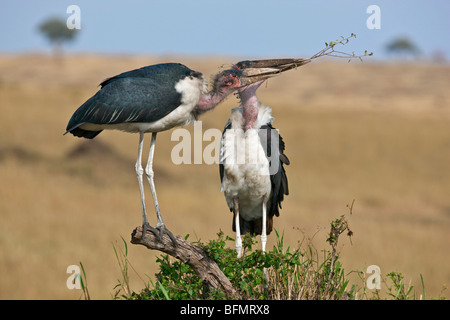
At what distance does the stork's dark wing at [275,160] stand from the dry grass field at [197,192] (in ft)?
1.73

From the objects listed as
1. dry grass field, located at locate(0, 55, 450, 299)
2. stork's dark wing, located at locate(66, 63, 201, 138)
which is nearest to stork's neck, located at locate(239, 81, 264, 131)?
stork's dark wing, located at locate(66, 63, 201, 138)

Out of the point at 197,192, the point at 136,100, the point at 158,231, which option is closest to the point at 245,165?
the point at 158,231

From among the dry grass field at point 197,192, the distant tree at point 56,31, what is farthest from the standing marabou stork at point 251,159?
the distant tree at point 56,31

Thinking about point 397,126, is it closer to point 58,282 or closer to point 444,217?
point 444,217

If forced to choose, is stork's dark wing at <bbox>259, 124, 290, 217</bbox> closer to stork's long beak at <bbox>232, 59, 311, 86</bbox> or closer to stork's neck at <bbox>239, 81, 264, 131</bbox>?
stork's neck at <bbox>239, 81, 264, 131</bbox>

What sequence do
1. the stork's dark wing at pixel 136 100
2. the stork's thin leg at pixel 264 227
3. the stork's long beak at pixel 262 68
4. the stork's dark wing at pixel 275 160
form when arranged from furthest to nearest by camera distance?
the stork's thin leg at pixel 264 227
the stork's dark wing at pixel 275 160
the stork's long beak at pixel 262 68
the stork's dark wing at pixel 136 100

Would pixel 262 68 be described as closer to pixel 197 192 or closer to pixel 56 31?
pixel 197 192

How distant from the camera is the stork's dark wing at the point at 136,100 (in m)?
6.23

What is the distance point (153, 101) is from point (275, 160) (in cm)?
233

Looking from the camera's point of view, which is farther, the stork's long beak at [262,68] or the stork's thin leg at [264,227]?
the stork's thin leg at [264,227]

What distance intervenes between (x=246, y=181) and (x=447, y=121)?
38.0 m

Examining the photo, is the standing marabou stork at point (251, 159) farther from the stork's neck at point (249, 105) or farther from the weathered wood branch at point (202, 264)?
the weathered wood branch at point (202, 264)

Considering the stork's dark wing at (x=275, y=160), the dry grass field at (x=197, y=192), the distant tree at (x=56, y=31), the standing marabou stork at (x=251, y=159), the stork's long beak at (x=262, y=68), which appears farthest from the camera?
the distant tree at (x=56, y=31)

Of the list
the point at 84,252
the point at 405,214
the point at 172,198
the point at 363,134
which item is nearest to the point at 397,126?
the point at 363,134
